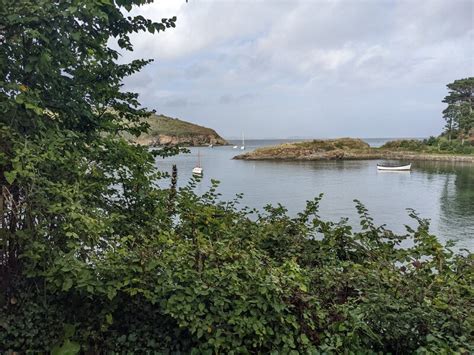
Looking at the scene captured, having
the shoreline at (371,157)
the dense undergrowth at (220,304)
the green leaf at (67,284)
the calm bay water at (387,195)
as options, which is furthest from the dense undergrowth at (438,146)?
the green leaf at (67,284)

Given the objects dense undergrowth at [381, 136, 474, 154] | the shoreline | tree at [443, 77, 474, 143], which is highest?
tree at [443, 77, 474, 143]

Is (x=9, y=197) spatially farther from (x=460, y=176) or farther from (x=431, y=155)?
(x=431, y=155)

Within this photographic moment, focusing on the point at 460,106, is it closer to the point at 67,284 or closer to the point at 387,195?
the point at 387,195

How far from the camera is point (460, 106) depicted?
Result: 63.0m

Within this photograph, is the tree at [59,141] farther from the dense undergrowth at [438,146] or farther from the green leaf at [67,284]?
the dense undergrowth at [438,146]

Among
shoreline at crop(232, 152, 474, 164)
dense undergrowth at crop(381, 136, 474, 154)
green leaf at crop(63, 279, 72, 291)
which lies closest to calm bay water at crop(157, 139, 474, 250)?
green leaf at crop(63, 279, 72, 291)

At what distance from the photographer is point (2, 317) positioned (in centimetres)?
262

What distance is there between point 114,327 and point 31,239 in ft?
2.71

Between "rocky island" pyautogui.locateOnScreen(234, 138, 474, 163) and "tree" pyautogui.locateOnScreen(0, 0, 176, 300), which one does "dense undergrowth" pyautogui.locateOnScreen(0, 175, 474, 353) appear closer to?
"tree" pyautogui.locateOnScreen(0, 0, 176, 300)

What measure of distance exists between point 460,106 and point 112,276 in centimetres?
7181

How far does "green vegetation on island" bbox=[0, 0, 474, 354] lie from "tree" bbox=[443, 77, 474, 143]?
66897mm

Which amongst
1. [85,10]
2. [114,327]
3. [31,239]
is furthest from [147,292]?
[85,10]

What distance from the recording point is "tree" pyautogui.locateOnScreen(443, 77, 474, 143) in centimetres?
6181

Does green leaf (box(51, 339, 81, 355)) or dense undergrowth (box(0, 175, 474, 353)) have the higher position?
dense undergrowth (box(0, 175, 474, 353))
